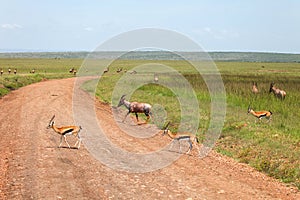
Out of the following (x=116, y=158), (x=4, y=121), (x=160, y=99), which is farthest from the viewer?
(x=160, y=99)

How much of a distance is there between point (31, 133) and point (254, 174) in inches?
343

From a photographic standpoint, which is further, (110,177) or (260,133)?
(260,133)

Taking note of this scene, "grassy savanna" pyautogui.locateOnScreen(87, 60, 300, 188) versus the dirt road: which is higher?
"grassy savanna" pyautogui.locateOnScreen(87, 60, 300, 188)

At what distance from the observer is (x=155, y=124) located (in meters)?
19.4

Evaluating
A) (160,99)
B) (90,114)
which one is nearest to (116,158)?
(90,114)

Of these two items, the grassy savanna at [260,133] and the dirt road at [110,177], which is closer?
the dirt road at [110,177]

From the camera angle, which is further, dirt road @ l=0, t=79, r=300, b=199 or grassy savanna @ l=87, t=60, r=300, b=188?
grassy savanna @ l=87, t=60, r=300, b=188

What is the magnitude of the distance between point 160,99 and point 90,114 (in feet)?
22.8

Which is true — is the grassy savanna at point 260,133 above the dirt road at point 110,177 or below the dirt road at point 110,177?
above

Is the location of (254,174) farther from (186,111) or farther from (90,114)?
(90,114)

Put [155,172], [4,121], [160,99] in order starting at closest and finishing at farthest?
[155,172]
[4,121]
[160,99]

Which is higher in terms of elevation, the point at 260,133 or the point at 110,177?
the point at 260,133

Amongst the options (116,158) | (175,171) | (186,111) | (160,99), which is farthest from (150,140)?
(160,99)

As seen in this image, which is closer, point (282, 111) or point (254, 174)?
point (254, 174)
